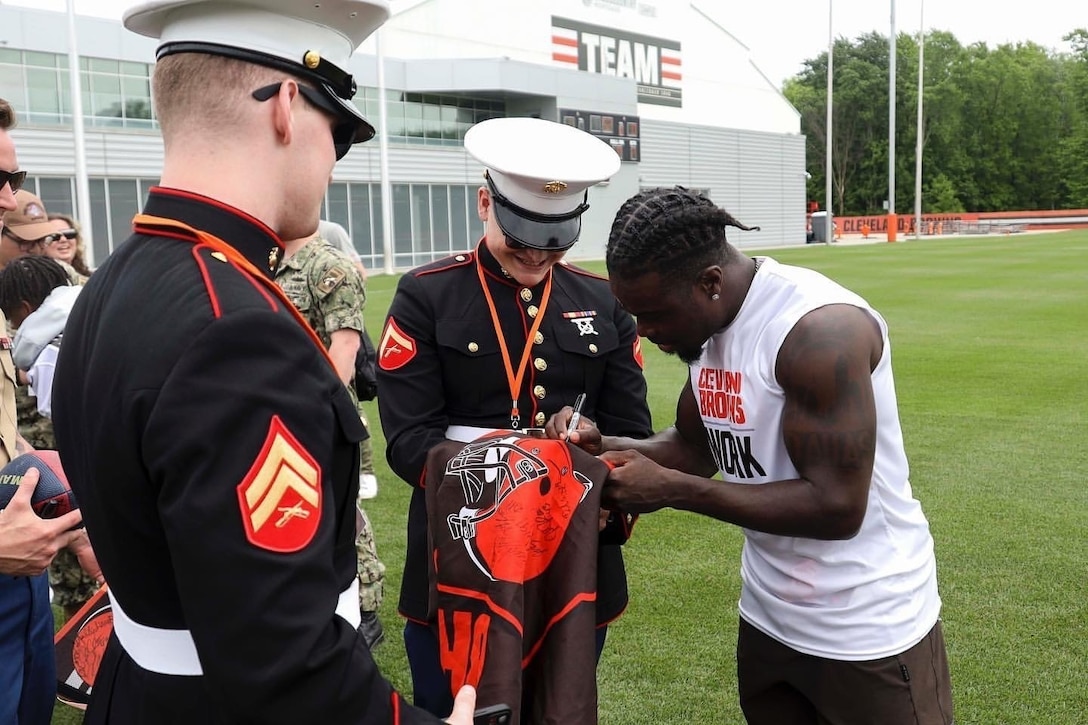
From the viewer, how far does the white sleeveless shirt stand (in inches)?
92.5

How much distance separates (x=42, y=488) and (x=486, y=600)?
1207mm

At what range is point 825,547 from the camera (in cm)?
240

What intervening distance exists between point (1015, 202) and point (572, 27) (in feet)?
166

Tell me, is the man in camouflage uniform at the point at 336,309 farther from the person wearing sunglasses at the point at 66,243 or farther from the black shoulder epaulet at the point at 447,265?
the person wearing sunglasses at the point at 66,243

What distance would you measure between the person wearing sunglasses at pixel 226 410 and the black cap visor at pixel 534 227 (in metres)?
1.29

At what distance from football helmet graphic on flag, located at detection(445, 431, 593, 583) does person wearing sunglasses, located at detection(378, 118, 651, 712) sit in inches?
21.6

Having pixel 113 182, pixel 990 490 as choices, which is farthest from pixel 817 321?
pixel 113 182

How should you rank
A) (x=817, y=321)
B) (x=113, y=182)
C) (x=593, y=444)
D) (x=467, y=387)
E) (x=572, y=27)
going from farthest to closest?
1. (x=572, y=27)
2. (x=113, y=182)
3. (x=467, y=387)
4. (x=593, y=444)
5. (x=817, y=321)

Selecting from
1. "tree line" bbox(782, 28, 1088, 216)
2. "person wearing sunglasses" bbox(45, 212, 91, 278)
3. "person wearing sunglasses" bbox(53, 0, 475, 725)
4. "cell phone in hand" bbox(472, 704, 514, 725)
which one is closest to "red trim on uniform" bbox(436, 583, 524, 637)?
"cell phone in hand" bbox(472, 704, 514, 725)

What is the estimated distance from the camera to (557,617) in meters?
2.40

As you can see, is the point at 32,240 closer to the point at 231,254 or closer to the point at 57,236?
the point at 57,236

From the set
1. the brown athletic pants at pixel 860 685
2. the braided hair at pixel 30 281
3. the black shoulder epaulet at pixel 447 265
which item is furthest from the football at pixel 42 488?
the braided hair at pixel 30 281

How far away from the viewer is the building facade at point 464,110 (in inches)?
1072

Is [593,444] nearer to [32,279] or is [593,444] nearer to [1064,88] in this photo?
[32,279]
